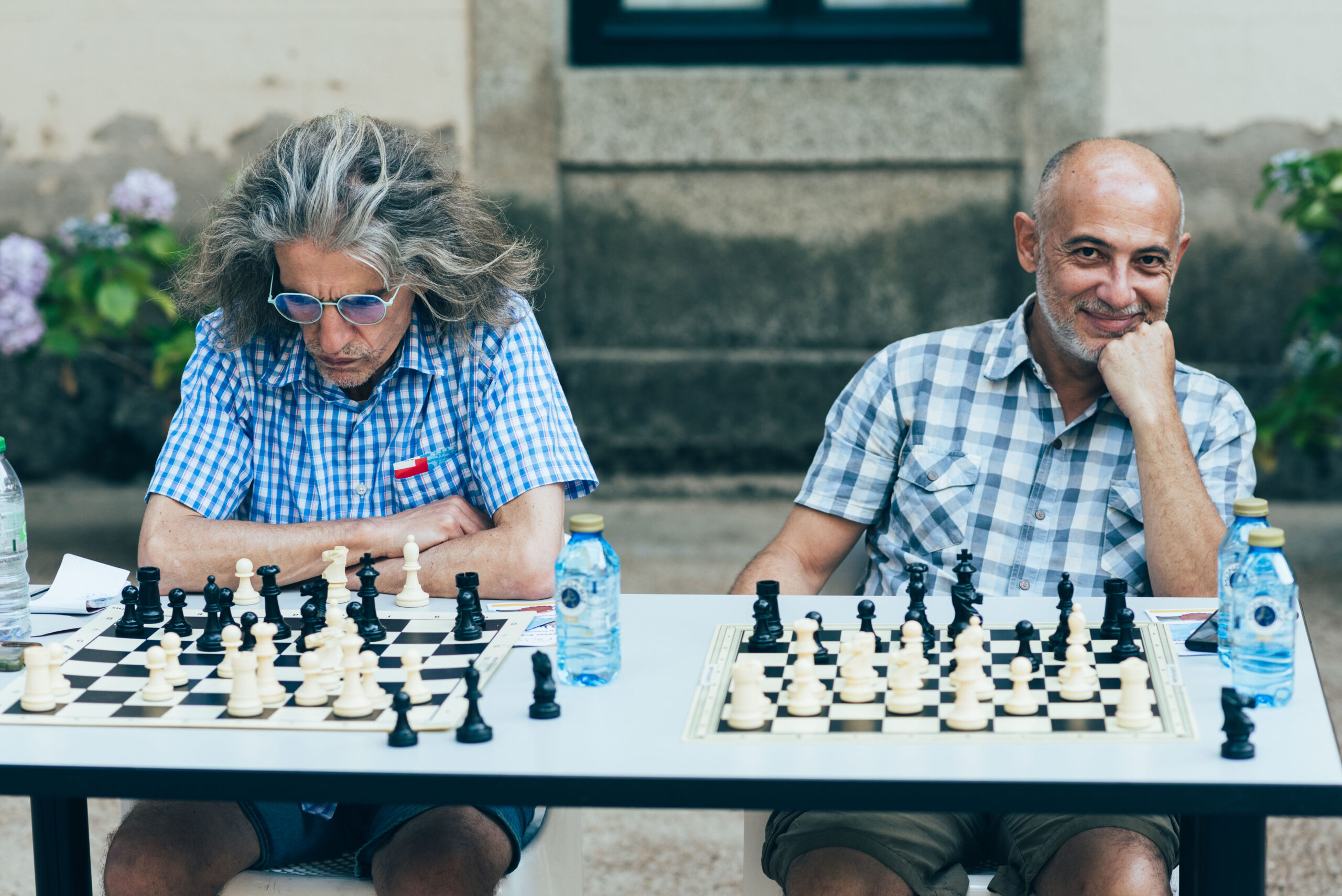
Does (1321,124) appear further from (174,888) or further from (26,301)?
(174,888)

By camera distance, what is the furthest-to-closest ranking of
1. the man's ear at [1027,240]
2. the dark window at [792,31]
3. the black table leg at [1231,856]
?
the dark window at [792,31]
the man's ear at [1027,240]
the black table leg at [1231,856]

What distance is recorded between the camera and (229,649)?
1924 millimetres

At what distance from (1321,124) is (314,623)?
490cm

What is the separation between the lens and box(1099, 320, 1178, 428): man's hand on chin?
250 centimetres

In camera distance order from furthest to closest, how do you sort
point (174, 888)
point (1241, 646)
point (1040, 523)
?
point (1040, 523) → point (174, 888) → point (1241, 646)

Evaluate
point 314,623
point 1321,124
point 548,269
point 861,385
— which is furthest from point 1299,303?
point 314,623

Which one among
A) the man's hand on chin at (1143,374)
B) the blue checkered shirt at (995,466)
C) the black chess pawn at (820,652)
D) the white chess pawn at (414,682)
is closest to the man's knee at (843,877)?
the black chess pawn at (820,652)

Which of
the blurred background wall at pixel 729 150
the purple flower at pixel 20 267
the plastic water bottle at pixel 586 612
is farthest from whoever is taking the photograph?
the blurred background wall at pixel 729 150

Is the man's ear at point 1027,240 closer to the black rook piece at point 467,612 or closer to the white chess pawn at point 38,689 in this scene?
the black rook piece at point 467,612

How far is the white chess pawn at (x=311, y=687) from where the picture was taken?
1.81 m

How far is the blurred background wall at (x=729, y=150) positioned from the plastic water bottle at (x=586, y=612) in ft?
13.3

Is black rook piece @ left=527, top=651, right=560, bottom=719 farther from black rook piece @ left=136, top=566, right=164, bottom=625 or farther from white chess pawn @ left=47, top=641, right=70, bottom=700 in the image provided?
black rook piece @ left=136, top=566, right=164, bottom=625

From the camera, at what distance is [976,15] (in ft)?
19.5

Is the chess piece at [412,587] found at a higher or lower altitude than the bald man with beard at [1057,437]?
lower
